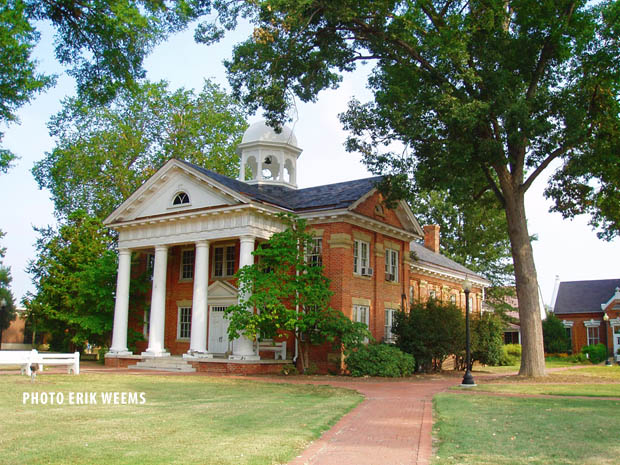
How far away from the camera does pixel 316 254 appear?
25297 mm

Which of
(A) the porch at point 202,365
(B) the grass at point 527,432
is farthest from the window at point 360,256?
(B) the grass at point 527,432

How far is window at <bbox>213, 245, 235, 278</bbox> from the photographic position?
1094 inches

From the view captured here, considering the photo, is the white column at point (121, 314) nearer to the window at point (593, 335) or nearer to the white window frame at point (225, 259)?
the white window frame at point (225, 259)

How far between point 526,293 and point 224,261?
1375 centimetres

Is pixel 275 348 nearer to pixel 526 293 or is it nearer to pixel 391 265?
pixel 391 265

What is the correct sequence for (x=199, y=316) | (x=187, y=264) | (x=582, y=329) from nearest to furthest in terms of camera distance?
(x=199, y=316)
(x=187, y=264)
(x=582, y=329)

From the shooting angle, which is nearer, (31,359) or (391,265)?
(31,359)

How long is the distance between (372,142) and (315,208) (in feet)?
12.2

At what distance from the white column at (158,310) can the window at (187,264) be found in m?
2.44

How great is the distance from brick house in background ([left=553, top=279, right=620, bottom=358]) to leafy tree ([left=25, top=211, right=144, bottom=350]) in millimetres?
37724

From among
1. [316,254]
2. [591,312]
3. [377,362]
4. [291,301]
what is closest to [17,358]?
[291,301]

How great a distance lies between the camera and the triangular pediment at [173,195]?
24969 mm

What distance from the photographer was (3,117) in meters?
16.4

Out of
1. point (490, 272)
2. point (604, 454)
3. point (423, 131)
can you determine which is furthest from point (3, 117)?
point (490, 272)
